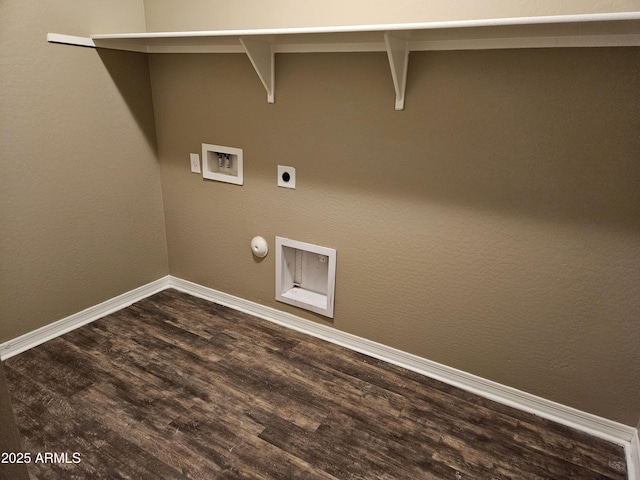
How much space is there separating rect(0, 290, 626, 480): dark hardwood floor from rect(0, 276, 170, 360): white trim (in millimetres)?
60

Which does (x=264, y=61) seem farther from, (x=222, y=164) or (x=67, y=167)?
(x=67, y=167)

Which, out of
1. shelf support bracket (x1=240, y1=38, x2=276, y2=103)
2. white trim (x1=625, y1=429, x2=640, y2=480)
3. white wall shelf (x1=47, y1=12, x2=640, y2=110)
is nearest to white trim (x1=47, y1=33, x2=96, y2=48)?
white wall shelf (x1=47, y1=12, x2=640, y2=110)

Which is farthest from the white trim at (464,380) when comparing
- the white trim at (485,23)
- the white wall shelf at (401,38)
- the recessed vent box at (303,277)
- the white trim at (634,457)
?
the white trim at (485,23)

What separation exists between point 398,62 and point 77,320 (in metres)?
2.21

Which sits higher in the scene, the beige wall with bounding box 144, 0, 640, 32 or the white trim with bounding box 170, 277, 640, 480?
the beige wall with bounding box 144, 0, 640, 32

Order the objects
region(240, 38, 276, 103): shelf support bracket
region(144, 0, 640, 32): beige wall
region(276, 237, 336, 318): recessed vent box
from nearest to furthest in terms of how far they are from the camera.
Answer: region(144, 0, 640, 32): beige wall, region(240, 38, 276, 103): shelf support bracket, region(276, 237, 336, 318): recessed vent box

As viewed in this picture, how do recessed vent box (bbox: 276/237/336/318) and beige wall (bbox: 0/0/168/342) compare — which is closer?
beige wall (bbox: 0/0/168/342)

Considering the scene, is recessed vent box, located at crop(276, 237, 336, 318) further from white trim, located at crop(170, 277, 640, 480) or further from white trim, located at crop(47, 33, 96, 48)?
white trim, located at crop(47, 33, 96, 48)

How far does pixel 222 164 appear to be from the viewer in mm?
2498

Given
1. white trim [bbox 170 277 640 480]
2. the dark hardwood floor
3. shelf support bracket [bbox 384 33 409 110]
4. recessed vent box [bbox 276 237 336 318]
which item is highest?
shelf support bracket [bbox 384 33 409 110]

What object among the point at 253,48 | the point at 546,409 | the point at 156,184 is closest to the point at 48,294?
the point at 156,184

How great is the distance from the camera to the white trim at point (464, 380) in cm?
176

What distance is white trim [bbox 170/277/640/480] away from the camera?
1763mm

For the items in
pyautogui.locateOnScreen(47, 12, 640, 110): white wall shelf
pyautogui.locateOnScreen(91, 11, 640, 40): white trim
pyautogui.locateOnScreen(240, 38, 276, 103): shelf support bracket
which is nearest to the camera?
pyautogui.locateOnScreen(91, 11, 640, 40): white trim
